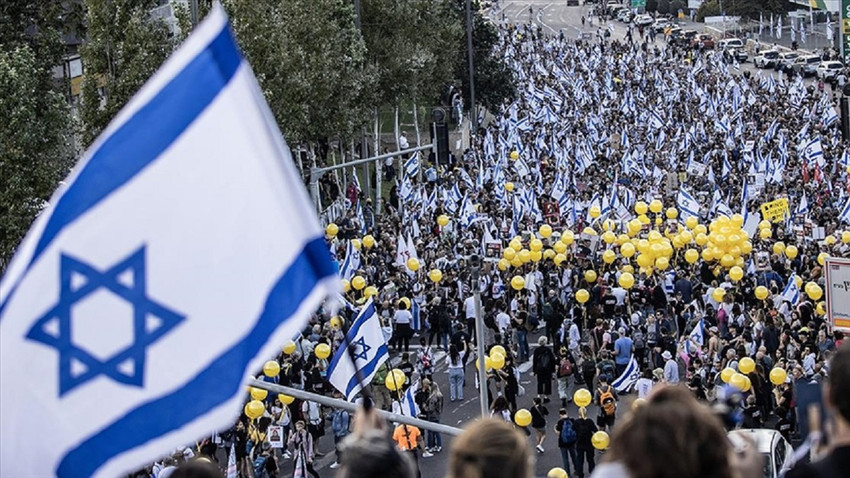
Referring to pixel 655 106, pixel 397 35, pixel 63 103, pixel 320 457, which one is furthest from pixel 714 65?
pixel 320 457

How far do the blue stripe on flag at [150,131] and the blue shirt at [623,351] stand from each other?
63.2 ft

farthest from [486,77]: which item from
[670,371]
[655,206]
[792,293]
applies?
[670,371]

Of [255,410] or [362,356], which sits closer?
[362,356]

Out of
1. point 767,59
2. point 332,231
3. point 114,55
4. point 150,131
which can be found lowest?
point 767,59

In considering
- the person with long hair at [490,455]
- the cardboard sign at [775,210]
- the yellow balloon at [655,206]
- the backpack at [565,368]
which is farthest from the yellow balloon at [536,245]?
the person with long hair at [490,455]

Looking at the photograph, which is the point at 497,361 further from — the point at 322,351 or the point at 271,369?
the point at 271,369

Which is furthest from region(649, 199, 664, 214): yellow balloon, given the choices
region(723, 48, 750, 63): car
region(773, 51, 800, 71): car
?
region(723, 48, 750, 63): car

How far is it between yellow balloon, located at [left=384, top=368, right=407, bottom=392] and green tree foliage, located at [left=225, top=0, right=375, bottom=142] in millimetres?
17615

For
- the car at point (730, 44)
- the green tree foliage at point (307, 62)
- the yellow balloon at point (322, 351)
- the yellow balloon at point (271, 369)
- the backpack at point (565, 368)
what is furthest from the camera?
the car at point (730, 44)

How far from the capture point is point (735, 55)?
8994 cm

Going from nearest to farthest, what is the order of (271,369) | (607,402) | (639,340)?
1. (607,402)
2. (271,369)
3. (639,340)

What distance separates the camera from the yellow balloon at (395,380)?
22172 millimetres

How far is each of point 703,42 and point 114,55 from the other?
67.7 meters

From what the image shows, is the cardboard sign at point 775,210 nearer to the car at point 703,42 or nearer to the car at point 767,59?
the car at point 767,59
